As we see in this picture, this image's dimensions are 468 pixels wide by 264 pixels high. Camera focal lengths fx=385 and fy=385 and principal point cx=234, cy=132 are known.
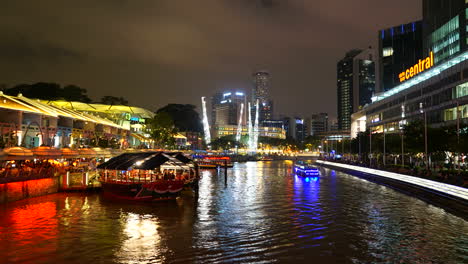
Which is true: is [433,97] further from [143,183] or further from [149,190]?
A: [143,183]

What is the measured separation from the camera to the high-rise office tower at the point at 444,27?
10392 cm

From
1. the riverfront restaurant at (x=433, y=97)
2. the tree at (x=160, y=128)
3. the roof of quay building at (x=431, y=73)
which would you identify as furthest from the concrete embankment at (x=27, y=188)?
the roof of quay building at (x=431, y=73)

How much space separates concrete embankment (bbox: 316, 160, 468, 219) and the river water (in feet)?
3.23

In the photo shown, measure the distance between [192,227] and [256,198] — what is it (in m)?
16.0

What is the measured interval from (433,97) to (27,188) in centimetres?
8427

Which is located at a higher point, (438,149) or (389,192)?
(438,149)

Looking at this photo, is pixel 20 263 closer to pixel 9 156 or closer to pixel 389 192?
pixel 9 156

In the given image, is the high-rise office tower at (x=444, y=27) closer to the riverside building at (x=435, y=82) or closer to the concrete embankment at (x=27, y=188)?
the riverside building at (x=435, y=82)

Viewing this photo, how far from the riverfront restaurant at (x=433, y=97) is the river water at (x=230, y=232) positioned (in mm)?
33611

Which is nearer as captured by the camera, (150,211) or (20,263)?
(20,263)

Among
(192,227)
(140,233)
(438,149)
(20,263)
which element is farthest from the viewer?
(438,149)

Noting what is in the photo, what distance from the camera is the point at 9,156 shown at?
33312mm

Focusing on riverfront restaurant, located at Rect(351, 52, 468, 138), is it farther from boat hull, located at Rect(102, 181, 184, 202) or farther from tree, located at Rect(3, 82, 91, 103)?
tree, located at Rect(3, 82, 91, 103)

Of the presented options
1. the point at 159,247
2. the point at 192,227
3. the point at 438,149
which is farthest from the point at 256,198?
the point at 438,149
